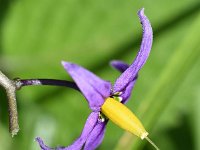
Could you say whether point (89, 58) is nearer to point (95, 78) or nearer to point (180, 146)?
point (180, 146)

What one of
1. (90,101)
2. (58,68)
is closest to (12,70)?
(58,68)

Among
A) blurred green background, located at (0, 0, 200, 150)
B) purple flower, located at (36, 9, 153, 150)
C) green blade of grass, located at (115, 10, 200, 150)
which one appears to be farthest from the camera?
blurred green background, located at (0, 0, 200, 150)

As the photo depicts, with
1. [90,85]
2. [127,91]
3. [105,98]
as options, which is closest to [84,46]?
[127,91]

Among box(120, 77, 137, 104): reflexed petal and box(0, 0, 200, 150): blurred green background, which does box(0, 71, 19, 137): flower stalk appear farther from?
box(0, 0, 200, 150): blurred green background

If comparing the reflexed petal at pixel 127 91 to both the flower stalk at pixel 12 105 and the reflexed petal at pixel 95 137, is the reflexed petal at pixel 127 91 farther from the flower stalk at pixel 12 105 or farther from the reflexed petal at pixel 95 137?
the flower stalk at pixel 12 105

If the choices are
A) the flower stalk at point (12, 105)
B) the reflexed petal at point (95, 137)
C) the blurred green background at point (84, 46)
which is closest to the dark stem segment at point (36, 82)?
the flower stalk at point (12, 105)

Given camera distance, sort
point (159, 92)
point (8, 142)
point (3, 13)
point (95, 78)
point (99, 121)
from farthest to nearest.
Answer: point (3, 13) → point (8, 142) → point (159, 92) → point (99, 121) → point (95, 78)

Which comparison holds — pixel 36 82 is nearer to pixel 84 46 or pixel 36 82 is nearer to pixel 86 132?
pixel 86 132

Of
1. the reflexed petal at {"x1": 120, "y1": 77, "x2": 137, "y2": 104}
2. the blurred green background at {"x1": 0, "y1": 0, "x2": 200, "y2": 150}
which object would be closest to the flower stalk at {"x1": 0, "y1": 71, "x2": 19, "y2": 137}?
the reflexed petal at {"x1": 120, "y1": 77, "x2": 137, "y2": 104}
